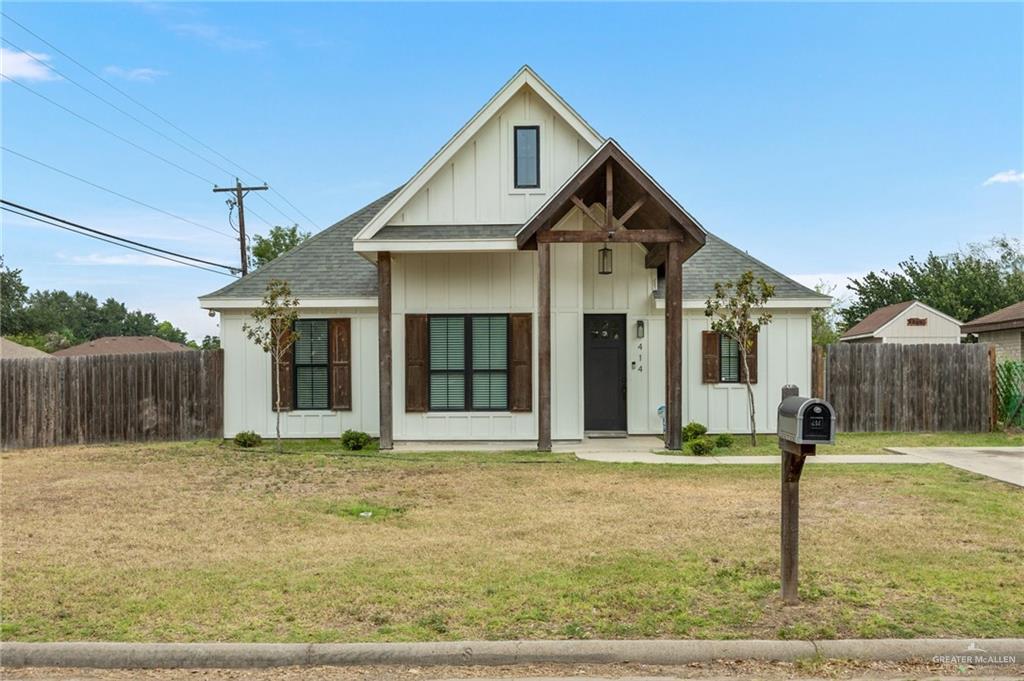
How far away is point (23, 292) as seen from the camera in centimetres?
5666

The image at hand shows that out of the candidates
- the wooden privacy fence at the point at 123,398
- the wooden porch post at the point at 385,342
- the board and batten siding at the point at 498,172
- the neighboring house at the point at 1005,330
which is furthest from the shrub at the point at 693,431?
the neighboring house at the point at 1005,330

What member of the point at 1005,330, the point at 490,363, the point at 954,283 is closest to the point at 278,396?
the point at 490,363

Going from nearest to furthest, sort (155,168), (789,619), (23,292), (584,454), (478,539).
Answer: (789,619), (478,539), (584,454), (155,168), (23,292)

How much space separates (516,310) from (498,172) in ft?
8.67

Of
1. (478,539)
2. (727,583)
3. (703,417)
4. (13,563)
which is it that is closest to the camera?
(727,583)

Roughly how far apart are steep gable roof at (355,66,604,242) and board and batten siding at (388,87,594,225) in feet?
0.55

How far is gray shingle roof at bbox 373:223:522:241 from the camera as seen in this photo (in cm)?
1345

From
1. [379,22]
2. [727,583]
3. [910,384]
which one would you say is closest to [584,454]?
[727,583]

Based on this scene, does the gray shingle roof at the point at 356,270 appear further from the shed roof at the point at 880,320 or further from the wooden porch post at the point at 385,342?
the shed roof at the point at 880,320

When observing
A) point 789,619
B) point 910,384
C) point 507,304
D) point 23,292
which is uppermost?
point 23,292

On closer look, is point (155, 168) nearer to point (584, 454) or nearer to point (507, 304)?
point (507, 304)

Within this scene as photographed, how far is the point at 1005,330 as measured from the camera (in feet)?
74.7

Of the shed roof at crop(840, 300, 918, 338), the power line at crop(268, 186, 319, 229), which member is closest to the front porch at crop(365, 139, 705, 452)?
the power line at crop(268, 186, 319, 229)

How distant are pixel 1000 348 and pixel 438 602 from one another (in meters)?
24.4
